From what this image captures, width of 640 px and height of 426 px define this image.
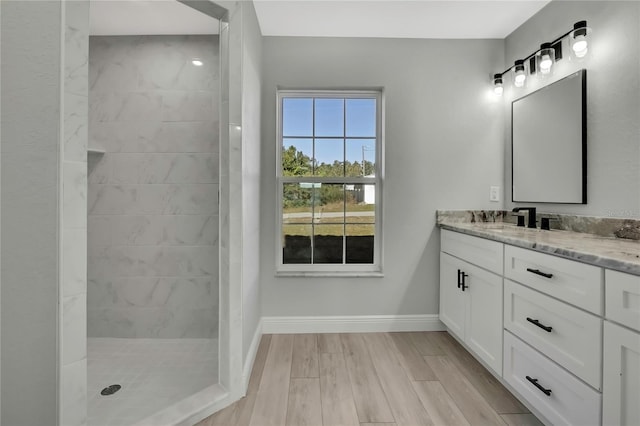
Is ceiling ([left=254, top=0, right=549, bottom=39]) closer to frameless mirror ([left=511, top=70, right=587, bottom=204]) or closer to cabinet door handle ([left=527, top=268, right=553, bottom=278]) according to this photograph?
frameless mirror ([left=511, top=70, right=587, bottom=204])

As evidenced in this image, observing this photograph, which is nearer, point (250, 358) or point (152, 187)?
point (250, 358)

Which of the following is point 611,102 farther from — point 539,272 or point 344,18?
point 344,18

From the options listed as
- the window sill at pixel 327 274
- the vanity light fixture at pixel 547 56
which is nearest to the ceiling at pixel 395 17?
→ the vanity light fixture at pixel 547 56

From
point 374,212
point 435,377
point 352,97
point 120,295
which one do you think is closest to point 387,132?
point 352,97

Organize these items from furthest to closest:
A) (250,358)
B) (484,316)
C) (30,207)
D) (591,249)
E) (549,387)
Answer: (250,358) → (484,316) → (549,387) → (591,249) → (30,207)

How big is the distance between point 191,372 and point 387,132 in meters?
2.29

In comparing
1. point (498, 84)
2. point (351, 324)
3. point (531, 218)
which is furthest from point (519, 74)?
point (351, 324)

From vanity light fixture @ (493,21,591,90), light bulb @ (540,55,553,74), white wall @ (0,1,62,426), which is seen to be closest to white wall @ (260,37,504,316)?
vanity light fixture @ (493,21,591,90)

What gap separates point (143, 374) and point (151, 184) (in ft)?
4.45

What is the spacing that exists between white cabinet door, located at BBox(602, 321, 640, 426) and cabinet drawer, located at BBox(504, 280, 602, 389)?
0.04m

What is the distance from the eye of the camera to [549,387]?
1423 millimetres

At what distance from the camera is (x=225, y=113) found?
5.52 ft

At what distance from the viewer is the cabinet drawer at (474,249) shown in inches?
70.9

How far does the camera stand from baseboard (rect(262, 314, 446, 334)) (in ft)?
8.47
